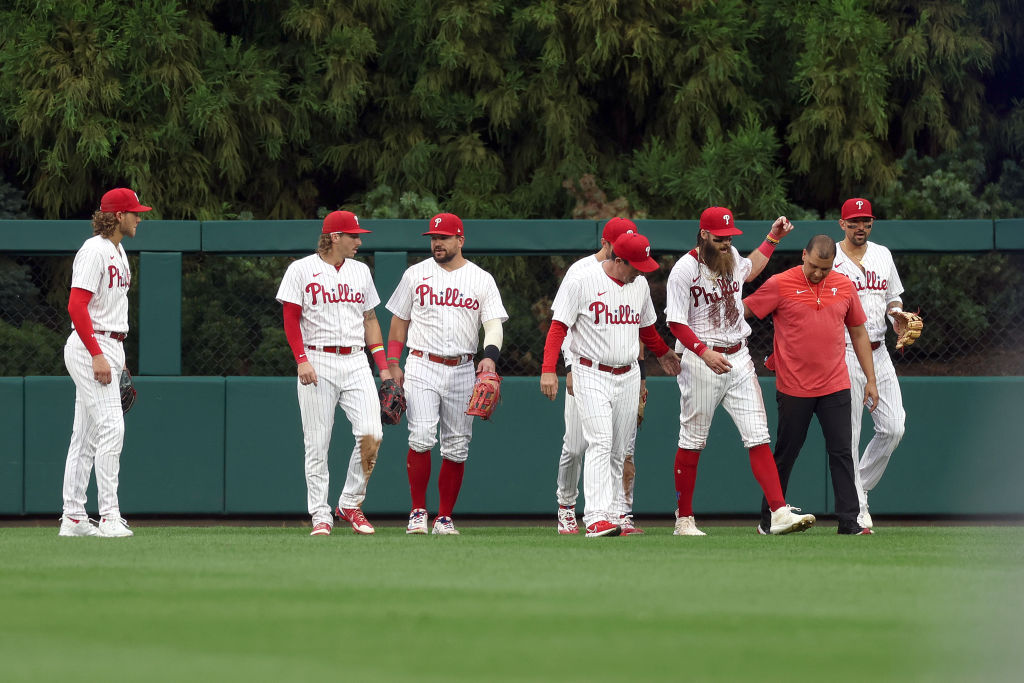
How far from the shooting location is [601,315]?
822cm

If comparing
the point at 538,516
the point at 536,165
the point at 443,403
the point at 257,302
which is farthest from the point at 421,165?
the point at 443,403

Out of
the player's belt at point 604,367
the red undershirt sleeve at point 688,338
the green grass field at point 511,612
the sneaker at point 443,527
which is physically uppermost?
the red undershirt sleeve at point 688,338

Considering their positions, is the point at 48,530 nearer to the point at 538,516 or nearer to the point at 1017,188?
the point at 538,516

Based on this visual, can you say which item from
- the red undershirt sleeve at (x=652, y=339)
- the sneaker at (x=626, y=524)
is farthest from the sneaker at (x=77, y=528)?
the red undershirt sleeve at (x=652, y=339)

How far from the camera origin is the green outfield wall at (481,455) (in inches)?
397

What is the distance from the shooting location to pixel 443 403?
28.6 feet

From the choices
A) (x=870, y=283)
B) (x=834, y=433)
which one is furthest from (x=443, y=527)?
(x=870, y=283)

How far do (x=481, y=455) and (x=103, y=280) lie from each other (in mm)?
3185

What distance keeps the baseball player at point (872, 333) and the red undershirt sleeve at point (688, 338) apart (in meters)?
Result: 1.25

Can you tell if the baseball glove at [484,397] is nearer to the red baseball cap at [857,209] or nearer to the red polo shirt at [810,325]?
the red polo shirt at [810,325]

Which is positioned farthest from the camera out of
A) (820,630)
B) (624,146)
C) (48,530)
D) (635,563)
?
(624,146)

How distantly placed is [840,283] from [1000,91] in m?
8.44

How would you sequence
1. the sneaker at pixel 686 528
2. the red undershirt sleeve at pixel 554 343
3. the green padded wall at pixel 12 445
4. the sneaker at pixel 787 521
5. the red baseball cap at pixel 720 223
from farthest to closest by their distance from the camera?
the green padded wall at pixel 12 445 → the sneaker at pixel 686 528 → the red baseball cap at pixel 720 223 → the red undershirt sleeve at pixel 554 343 → the sneaker at pixel 787 521

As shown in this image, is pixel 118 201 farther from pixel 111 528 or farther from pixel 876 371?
pixel 876 371
